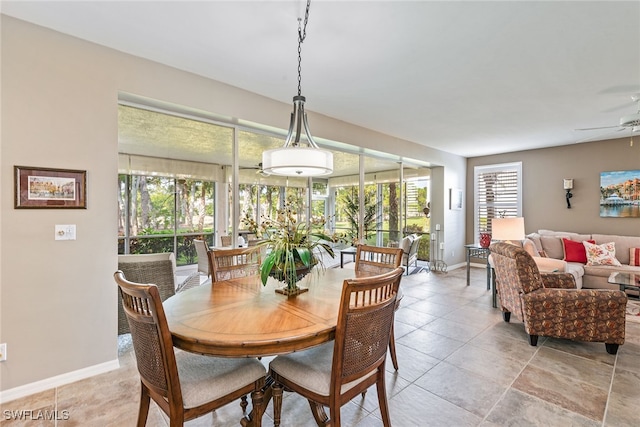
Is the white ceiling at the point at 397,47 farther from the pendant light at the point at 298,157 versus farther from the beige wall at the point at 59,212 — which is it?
the pendant light at the point at 298,157

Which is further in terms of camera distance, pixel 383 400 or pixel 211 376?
pixel 383 400

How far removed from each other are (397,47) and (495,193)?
18.5 feet

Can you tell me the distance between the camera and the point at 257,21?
2.12 metres

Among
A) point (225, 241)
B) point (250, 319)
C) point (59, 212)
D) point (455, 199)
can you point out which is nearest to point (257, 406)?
point (250, 319)

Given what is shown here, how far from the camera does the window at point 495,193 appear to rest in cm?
650

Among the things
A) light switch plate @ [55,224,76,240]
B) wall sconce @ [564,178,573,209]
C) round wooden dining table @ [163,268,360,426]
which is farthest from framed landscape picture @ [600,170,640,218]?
light switch plate @ [55,224,76,240]

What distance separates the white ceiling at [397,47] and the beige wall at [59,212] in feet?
0.79

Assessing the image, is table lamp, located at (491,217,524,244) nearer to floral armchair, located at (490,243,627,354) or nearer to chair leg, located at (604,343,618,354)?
floral armchair, located at (490,243,627,354)

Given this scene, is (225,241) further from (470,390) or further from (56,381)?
(470,390)

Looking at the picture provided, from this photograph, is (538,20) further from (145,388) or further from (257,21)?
(145,388)

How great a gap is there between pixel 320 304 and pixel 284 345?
0.47 metres

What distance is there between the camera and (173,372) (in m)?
1.33

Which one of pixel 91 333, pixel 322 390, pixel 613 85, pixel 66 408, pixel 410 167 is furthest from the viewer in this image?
pixel 410 167

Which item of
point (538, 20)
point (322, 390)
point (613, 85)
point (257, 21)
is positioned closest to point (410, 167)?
point (613, 85)
